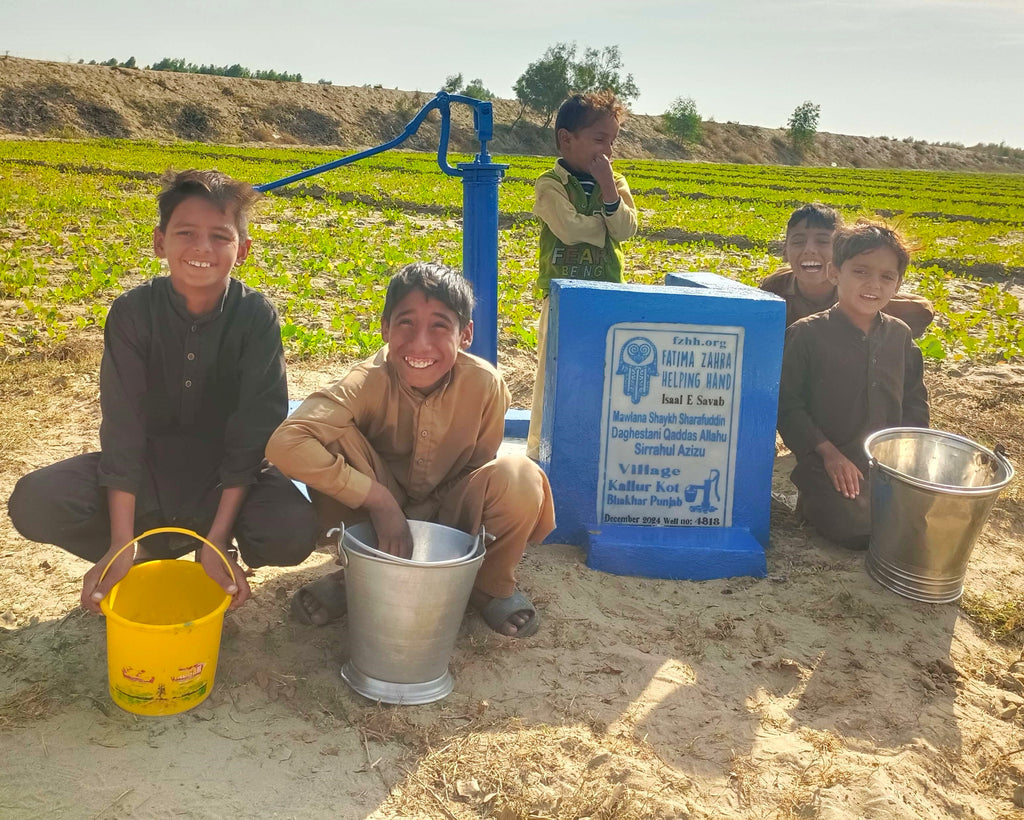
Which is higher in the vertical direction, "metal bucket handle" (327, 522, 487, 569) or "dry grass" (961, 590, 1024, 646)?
"metal bucket handle" (327, 522, 487, 569)

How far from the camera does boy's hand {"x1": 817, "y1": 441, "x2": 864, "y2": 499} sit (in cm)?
311

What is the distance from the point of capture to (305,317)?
21.1 ft

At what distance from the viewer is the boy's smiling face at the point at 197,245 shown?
2.35 metres

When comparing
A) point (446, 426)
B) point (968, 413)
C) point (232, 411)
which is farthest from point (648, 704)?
point (968, 413)

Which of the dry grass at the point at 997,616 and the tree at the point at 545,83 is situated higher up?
the tree at the point at 545,83

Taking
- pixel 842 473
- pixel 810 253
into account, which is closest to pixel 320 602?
pixel 842 473

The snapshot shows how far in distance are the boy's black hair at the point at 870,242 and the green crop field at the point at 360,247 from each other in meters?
0.22

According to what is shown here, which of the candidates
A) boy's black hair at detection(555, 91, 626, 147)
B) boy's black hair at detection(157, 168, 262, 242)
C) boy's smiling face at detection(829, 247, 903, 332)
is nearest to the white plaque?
boy's smiling face at detection(829, 247, 903, 332)

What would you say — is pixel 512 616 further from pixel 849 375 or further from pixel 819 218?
pixel 819 218

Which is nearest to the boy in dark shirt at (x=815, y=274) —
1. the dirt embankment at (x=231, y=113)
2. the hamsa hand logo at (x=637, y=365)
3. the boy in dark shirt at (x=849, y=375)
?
the boy in dark shirt at (x=849, y=375)

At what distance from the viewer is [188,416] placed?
249 centimetres

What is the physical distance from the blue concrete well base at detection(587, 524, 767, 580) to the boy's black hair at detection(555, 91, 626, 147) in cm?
178

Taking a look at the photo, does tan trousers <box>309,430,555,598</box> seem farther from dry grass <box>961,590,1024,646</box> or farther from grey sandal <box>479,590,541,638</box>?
dry grass <box>961,590,1024,646</box>

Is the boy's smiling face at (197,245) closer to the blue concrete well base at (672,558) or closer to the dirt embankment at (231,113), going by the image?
the blue concrete well base at (672,558)
